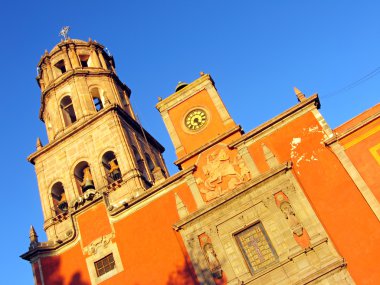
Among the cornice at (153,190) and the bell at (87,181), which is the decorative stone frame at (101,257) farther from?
the bell at (87,181)

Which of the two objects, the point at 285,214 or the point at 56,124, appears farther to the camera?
the point at 56,124

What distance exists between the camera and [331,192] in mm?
15375

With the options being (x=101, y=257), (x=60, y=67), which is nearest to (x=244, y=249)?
(x=101, y=257)

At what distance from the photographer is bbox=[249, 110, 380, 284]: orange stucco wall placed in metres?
14.2

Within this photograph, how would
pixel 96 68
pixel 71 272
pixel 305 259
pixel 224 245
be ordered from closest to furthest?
pixel 305 259, pixel 224 245, pixel 71 272, pixel 96 68

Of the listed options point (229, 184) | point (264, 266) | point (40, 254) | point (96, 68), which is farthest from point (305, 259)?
point (96, 68)

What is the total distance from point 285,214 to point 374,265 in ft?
10.6

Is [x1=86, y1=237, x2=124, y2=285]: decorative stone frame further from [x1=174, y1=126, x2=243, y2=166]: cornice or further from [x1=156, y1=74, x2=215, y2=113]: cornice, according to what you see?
[x1=156, y1=74, x2=215, y2=113]: cornice

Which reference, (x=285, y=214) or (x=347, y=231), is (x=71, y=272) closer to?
(x=285, y=214)

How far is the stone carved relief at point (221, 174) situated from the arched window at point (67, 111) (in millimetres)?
12313

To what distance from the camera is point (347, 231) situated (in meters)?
14.6

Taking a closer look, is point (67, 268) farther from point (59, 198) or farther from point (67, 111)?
point (67, 111)

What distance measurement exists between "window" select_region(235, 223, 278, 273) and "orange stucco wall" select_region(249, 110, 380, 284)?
2.05 metres

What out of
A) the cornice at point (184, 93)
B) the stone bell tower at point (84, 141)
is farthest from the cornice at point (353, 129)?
the stone bell tower at point (84, 141)
